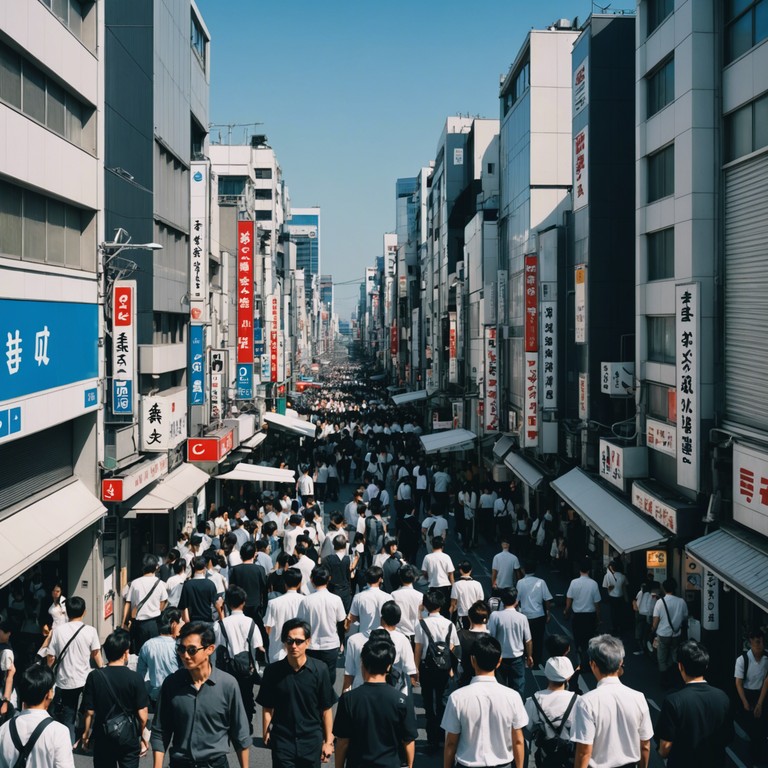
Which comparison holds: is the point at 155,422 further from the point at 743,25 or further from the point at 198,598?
the point at 743,25

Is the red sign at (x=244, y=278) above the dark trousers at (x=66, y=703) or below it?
above

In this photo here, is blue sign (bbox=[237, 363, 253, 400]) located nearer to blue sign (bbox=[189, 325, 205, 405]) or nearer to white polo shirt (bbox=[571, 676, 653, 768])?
blue sign (bbox=[189, 325, 205, 405])

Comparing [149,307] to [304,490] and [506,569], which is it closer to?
A: [304,490]

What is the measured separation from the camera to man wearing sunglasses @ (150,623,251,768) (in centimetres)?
582

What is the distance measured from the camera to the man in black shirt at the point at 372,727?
5691 millimetres

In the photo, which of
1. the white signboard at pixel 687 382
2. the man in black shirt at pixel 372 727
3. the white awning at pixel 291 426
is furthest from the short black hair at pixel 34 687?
the white awning at pixel 291 426

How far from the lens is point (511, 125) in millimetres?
29438

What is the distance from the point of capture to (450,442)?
31.0 m

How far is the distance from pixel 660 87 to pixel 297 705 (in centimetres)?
1367

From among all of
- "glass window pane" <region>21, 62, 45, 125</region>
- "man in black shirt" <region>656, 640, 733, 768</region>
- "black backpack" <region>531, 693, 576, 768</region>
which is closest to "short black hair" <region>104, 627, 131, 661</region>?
"black backpack" <region>531, 693, 576, 768</region>

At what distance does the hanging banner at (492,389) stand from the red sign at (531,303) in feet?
17.8

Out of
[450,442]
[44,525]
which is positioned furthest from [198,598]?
[450,442]

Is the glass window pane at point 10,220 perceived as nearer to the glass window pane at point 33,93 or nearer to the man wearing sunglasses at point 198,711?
the glass window pane at point 33,93

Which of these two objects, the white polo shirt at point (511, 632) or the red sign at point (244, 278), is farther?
the red sign at point (244, 278)
